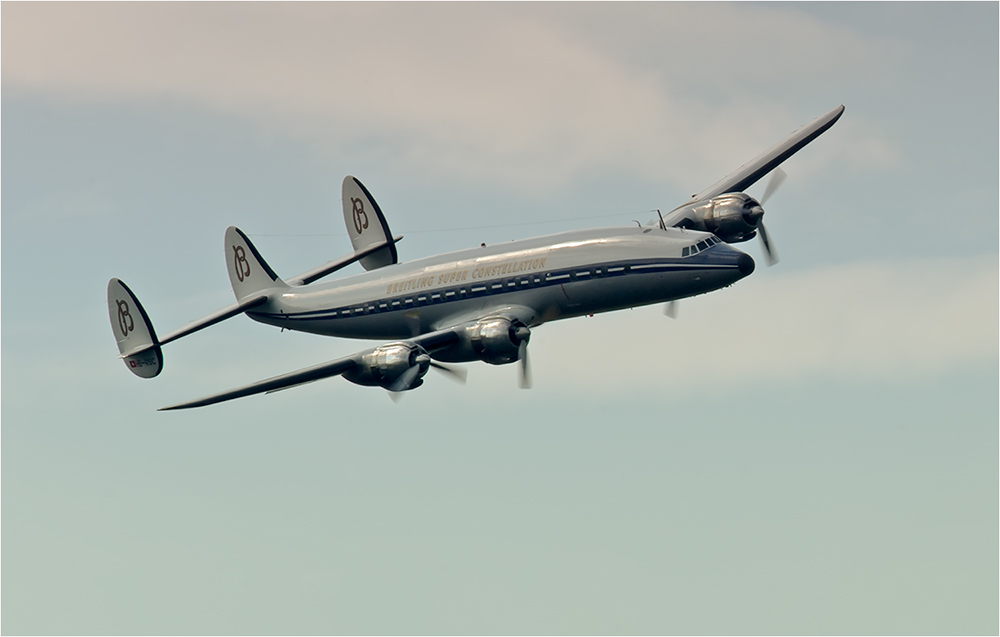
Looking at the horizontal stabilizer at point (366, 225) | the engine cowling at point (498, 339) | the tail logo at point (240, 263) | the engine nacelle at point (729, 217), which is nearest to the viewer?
the engine cowling at point (498, 339)

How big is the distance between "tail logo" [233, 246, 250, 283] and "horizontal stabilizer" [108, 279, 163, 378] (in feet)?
13.9

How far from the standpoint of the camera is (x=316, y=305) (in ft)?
174

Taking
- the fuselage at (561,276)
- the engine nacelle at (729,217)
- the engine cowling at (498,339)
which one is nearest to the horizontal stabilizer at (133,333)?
the fuselage at (561,276)

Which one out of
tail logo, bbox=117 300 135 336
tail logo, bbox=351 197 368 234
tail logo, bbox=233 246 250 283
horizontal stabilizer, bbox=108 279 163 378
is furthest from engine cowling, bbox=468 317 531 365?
tail logo, bbox=117 300 135 336

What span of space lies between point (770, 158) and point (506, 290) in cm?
1590

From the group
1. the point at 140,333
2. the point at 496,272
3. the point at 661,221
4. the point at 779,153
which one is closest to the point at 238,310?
the point at 140,333

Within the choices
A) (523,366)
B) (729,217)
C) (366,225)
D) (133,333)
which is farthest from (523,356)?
(133,333)

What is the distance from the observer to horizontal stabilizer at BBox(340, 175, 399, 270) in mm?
56844

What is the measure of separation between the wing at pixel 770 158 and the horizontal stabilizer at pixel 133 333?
901 inches

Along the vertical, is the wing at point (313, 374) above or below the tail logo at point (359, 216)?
below

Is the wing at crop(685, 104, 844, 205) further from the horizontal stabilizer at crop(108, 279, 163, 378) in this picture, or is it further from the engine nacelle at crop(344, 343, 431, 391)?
the horizontal stabilizer at crop(108, 279, 163, 378)

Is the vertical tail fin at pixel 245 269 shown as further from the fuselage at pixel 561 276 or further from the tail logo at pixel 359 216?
the fuselage at pixel 561 276

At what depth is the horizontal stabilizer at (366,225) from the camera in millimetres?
56844

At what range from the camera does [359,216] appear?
57.4m
